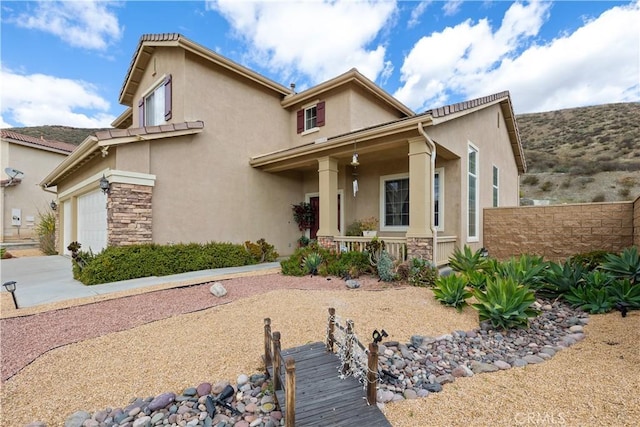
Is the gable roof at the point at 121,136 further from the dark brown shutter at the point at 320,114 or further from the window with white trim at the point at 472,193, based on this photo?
the window with white trim at the point at 472,193

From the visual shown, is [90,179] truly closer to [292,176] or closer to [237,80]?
[237,80]

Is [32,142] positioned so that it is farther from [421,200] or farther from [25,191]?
[421,200]

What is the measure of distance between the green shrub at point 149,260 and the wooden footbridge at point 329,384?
608 cm

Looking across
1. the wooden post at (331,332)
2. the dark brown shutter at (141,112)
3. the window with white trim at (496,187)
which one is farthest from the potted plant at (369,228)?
the dark brown shutter at (141,112)

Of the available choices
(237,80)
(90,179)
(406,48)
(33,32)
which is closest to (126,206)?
(90,179)

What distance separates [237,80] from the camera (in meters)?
10.9

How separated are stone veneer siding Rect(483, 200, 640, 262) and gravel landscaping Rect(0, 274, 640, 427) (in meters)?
5.19

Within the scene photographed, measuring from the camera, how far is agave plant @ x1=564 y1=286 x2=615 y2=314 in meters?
4.73

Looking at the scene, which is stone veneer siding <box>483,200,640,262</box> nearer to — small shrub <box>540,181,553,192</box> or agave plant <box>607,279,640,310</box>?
agave plant <box>607,279,640,310</box>

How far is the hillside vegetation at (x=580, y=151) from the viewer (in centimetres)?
2239

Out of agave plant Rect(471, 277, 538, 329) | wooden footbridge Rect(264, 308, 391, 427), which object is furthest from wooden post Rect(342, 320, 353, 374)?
agave plant Rect(471, 277, 538, 329)

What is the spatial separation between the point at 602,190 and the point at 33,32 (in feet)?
111

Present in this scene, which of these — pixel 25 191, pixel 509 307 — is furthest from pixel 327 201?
pixel 25 191

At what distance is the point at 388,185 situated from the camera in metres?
10.3
